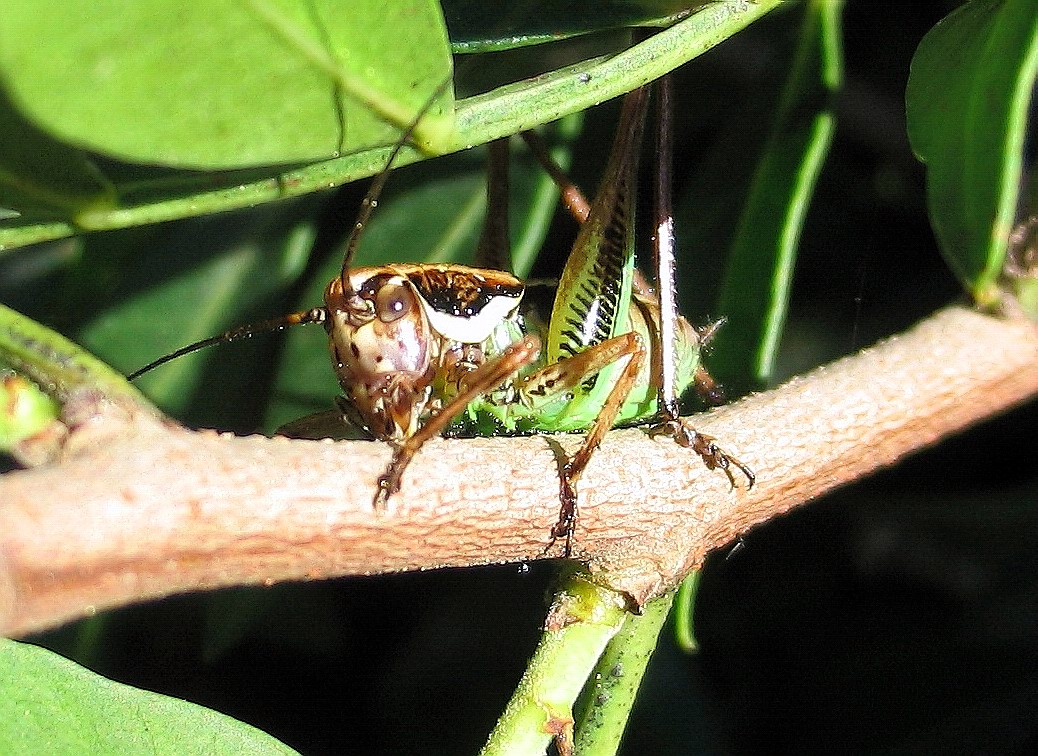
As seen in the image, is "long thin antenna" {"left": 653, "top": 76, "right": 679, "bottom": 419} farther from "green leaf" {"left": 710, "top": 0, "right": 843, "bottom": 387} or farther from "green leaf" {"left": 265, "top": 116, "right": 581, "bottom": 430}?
"green leaf" {"left": 265, "top": 116, "right": 581, "bottom": 430}

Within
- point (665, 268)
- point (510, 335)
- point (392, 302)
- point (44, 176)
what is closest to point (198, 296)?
point (392, 302)

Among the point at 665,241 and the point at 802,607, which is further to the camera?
the point at 802,607

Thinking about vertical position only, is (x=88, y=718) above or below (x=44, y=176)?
below

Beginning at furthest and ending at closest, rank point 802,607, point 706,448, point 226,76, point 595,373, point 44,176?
point 802,607 < point 595,373 < point 706,448 < point 44,176 < point 226,76

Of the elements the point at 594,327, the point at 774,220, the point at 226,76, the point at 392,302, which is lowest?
the point at 594,327

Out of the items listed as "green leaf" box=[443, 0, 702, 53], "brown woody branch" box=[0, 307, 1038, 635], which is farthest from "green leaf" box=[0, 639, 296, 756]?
"green leaf" box=[443, 0, 702, 53]

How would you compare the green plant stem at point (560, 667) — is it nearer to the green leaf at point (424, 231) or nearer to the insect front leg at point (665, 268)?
the insect front leg at point (665, 268)

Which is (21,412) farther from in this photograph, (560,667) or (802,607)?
(802,607)
